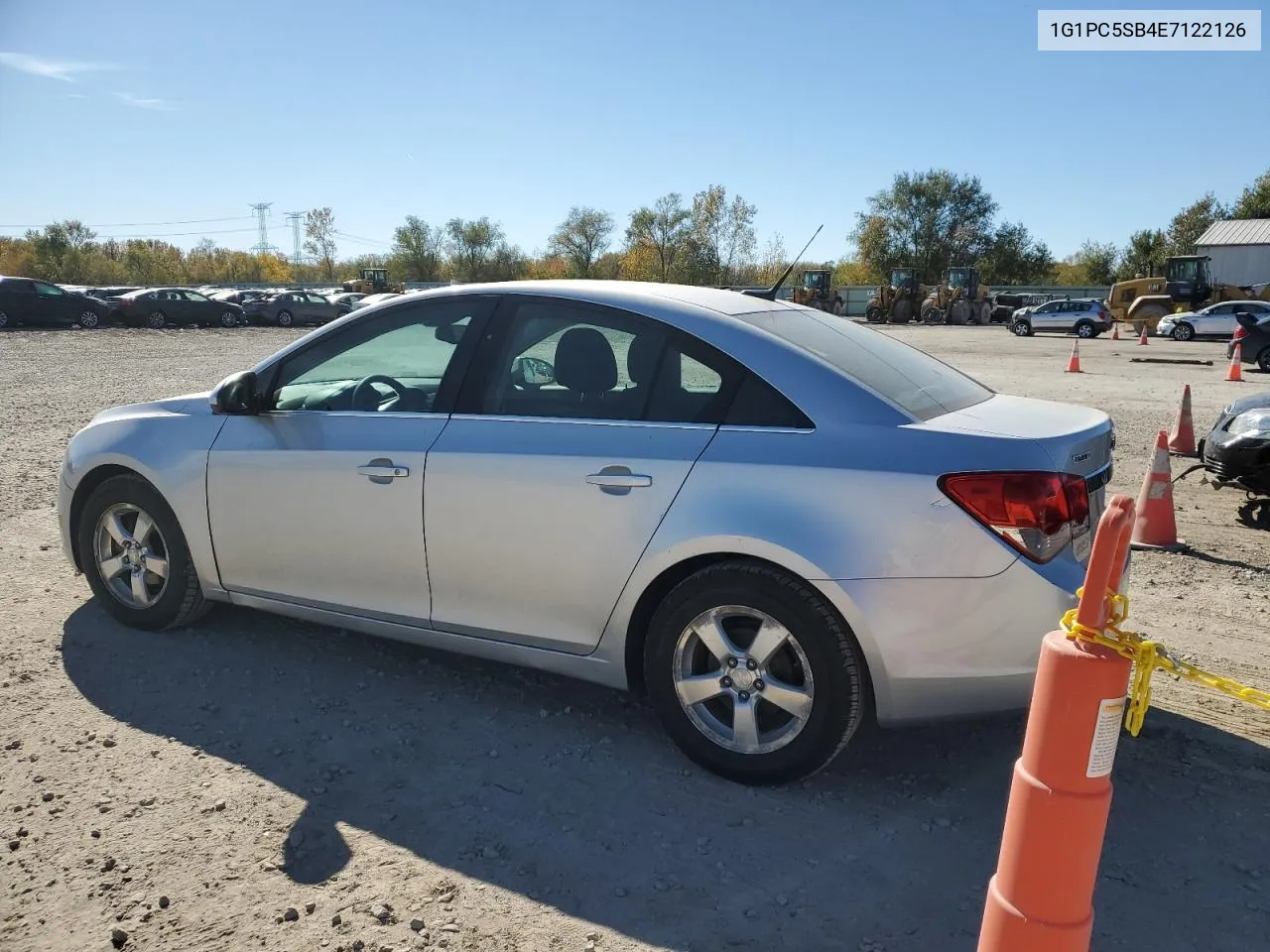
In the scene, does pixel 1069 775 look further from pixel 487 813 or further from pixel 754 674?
pixel 487 813

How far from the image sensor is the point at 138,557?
14.5 feet

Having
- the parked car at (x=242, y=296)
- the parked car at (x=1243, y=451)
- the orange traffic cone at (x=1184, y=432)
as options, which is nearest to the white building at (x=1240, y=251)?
the parked car at (x=242, y=296)

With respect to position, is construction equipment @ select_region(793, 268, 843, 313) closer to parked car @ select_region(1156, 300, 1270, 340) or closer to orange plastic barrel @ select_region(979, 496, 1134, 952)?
parked car @ select_region(1156, 300, 1270, 340)

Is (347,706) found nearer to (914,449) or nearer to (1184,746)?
(914,449)

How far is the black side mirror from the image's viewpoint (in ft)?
13.3

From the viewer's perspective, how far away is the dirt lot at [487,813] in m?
2.56

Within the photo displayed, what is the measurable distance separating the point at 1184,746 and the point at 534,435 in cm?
259

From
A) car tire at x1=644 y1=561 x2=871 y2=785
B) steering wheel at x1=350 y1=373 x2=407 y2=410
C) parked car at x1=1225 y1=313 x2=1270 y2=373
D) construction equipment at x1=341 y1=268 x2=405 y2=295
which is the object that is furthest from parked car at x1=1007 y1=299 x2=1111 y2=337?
car tire at x1=644 y1=561 x2=871 y2=785

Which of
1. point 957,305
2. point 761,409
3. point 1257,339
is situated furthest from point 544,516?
point 957,305

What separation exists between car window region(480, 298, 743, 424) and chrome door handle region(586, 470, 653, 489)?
0.23 meters

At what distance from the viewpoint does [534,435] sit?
347cm

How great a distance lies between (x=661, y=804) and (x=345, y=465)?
1.77 meters

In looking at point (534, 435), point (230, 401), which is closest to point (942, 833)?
point (534, 435)

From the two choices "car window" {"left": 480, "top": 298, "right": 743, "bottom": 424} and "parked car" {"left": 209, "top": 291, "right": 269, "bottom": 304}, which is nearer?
"car window" {"left": 480, "top": 298, "right": 743, "bottom": 424}
